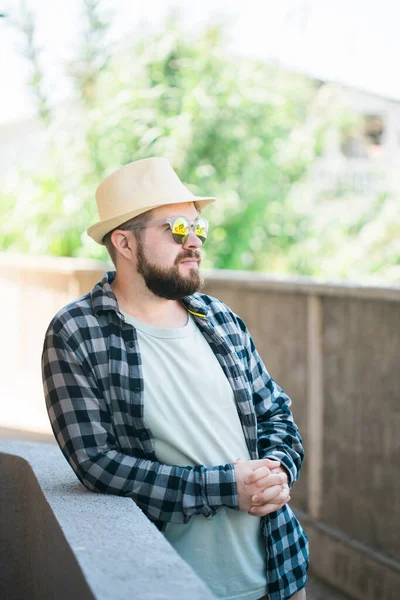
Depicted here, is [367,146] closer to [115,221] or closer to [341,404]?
[341,404]

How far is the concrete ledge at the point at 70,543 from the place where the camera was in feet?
5.44

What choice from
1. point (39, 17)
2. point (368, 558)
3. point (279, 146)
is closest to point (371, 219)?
point (279, 146)

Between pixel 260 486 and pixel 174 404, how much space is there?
0.30 meters

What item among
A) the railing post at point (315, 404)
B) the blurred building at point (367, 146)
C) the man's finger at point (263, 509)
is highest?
the blurred building at point (367, 146)

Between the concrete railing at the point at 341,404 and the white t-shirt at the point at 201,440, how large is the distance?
2.34 meters

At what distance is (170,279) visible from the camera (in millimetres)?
2447

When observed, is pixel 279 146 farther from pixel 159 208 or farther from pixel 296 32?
pixel 159 208

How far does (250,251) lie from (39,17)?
6497 mm

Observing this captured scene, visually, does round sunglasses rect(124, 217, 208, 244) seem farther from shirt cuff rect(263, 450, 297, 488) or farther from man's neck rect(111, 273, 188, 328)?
shirt cuff rect(263, 450, 297, 488)

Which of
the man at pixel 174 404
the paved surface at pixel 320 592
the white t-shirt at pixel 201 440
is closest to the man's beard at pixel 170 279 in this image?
the man at pixel 174 404

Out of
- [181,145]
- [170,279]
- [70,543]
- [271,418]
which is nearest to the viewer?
[70,543]

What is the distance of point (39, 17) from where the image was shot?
18.6 meters

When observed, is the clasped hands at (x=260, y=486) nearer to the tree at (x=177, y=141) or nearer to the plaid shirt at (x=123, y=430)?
the plaid shirt at (x=123, y=430)

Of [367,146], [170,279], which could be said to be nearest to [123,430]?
[170,279]
